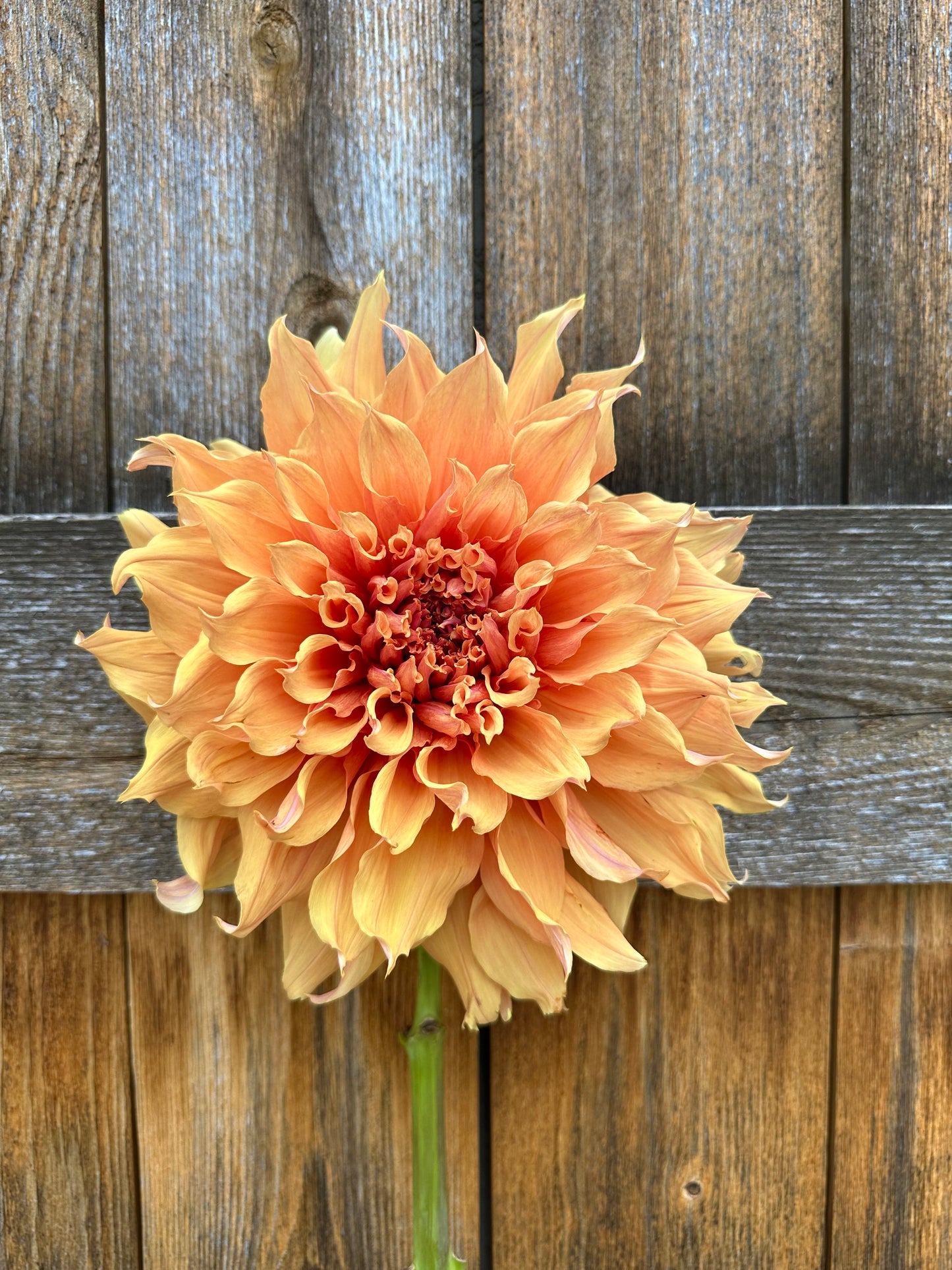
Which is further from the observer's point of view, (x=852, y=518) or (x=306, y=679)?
(x=852, y=518)

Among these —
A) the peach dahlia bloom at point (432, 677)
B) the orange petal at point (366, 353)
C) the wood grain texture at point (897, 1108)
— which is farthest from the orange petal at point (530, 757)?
the wood grain texture at point (897, 1108)

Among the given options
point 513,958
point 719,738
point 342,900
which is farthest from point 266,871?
point 719,738

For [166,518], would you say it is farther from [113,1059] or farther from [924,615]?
[924,615]

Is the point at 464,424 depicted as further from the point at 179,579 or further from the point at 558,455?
the point at 179,579

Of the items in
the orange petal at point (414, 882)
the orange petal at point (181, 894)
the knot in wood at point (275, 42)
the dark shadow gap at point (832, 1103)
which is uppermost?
the knot in wood at point (275, 42)

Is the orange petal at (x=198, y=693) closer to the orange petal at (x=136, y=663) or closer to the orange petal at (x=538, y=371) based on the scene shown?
the orange petal at (x=136, y=663)

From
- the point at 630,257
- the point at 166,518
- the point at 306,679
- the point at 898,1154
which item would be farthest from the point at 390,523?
the point at 898,1154
